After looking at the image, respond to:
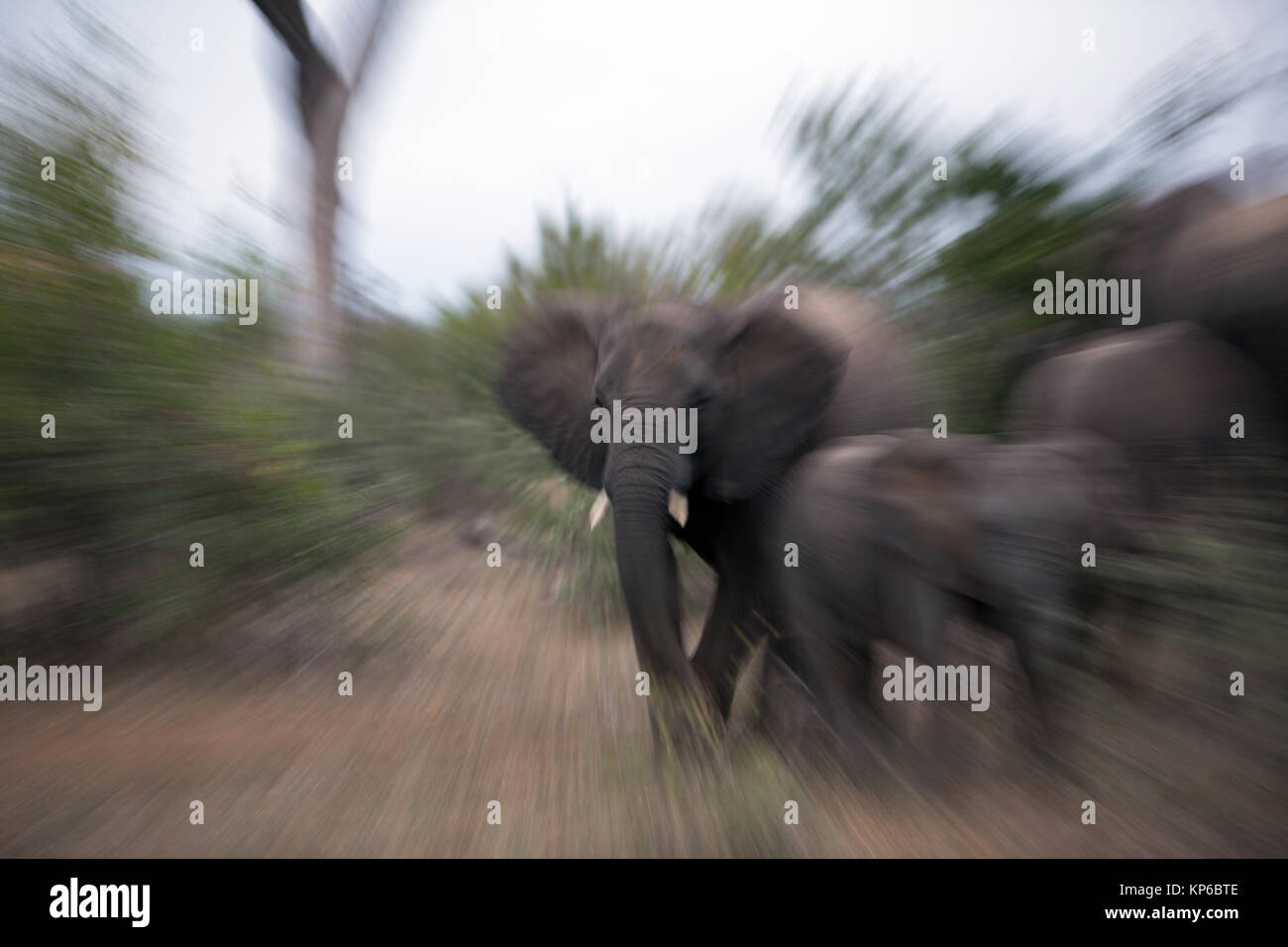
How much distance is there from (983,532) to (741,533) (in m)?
1.42

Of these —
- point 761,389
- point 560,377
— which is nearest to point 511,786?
point 761,389

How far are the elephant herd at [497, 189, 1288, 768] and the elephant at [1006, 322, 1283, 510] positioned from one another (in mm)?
10

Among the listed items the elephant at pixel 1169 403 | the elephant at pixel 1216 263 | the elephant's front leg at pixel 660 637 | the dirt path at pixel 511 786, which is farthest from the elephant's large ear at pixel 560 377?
the elephant at pixel 1216 263

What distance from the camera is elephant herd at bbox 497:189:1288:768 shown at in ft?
12.6

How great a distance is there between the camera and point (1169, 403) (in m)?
4.54

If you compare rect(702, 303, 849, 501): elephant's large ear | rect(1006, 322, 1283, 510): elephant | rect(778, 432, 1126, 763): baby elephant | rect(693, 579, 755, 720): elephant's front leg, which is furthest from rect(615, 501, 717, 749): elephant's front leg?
rect(1006, 322, 1283, 510): elephant

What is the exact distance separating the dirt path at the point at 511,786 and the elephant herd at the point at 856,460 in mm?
438

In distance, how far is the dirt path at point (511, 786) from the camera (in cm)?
316

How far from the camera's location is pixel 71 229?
4020 millimetres

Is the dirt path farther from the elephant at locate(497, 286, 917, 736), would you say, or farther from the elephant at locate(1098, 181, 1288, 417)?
the elephant at locate(1098, 181, 1288, 417)

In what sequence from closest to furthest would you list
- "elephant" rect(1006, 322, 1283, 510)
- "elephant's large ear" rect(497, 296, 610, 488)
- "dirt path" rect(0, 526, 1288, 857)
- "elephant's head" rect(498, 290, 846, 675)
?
1. "dirt path" rect(0, 526, 1288, 857)
2. "elephant's head" rect(498, 290, 846, 675)
3. "elephant" rect(1006, 322, 1283, 510)
4. "elephant's large ear" rect(497, 296, 610, 488)

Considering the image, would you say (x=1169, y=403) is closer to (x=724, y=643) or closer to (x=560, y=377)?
(x=724, y=643)

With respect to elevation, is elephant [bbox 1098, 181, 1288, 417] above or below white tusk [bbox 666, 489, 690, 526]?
above

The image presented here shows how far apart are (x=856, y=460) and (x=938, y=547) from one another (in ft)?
1.99
